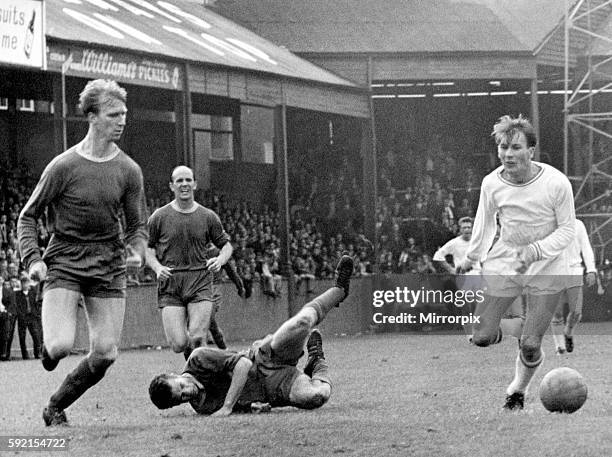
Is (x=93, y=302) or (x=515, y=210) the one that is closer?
(x=93, y=302)

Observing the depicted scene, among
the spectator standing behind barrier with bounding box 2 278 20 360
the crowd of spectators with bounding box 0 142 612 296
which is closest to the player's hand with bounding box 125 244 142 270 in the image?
the spectator standing behind barrier with bounding box 2 278 20 360

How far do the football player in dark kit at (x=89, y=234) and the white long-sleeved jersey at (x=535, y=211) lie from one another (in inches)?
108

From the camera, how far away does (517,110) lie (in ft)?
132

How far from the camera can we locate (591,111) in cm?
3500

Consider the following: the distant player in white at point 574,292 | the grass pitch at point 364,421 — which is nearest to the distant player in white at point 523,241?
the grass pitch at point 364,421

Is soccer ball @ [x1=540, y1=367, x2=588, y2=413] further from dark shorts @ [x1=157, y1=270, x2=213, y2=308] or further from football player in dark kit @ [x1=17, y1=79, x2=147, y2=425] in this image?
dark shorts @ [x1=157, y1=270, x2=213, y2=308]

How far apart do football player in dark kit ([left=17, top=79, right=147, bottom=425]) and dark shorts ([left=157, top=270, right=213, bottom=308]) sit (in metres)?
3.31

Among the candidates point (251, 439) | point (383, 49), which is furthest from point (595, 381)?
point (383, 49)

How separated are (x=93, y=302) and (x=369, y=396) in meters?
3.64

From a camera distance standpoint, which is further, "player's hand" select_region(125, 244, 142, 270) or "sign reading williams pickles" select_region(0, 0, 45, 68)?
"sign reading williams pickles" select_region(0, 0, 45, 68)

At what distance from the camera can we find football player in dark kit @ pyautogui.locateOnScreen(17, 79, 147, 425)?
9164 mm

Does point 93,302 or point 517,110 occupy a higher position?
point 517,110

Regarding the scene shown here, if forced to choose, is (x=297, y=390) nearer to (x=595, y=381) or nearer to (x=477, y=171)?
(x=595, y=381)

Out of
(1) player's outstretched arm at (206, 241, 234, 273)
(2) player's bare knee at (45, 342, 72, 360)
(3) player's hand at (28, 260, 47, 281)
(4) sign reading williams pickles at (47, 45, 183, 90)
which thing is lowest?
(2) player's bare knee at (45, 342, 72, 360)
